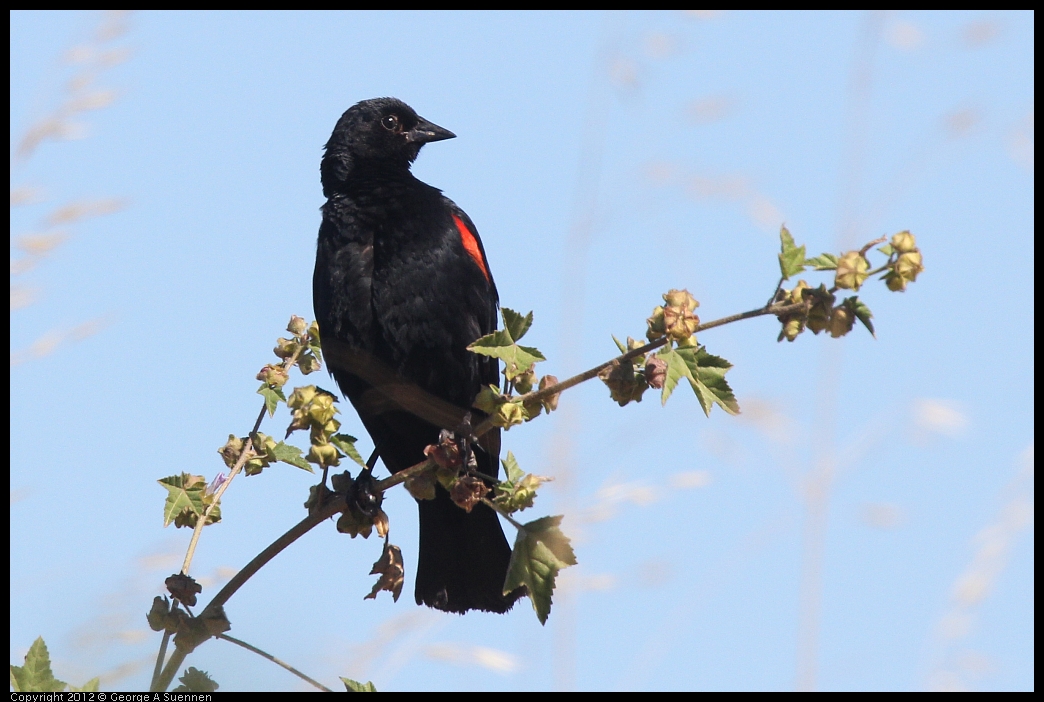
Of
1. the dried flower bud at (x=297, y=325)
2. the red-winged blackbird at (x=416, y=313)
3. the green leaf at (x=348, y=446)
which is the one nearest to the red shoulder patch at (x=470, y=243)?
the red-winged blackbird at (x=416, y=313)

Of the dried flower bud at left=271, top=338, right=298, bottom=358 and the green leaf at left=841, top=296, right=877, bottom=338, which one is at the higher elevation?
the dried flower bud at left=271, top=338, right=298, bottom=358

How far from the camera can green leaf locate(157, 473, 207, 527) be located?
1908 mm

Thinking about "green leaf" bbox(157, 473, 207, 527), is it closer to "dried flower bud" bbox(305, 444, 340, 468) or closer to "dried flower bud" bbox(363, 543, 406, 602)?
"dried flower bud" bbox(305, 444, 340, 468)

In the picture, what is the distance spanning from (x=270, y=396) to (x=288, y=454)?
11 cm

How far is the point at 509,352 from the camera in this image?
1.86m

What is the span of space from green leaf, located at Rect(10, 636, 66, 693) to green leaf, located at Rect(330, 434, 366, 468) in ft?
1.90

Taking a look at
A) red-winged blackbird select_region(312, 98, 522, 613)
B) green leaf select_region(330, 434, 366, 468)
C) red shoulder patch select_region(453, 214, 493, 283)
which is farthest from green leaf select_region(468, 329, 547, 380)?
red shoulder patch select_region(453, 214, 493, 283)

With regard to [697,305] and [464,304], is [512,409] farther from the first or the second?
[464,304]

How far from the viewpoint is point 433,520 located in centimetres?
349

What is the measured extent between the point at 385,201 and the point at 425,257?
266mm

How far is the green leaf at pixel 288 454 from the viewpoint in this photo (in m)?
2.01

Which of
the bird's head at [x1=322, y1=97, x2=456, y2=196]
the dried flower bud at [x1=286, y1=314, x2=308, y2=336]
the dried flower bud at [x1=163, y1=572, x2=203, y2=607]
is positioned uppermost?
the bird's head at [x1=322, y1=97, x2=456, y2=196]

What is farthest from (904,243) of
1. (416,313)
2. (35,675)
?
(416,313)

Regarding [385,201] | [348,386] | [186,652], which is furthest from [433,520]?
[186,652]
